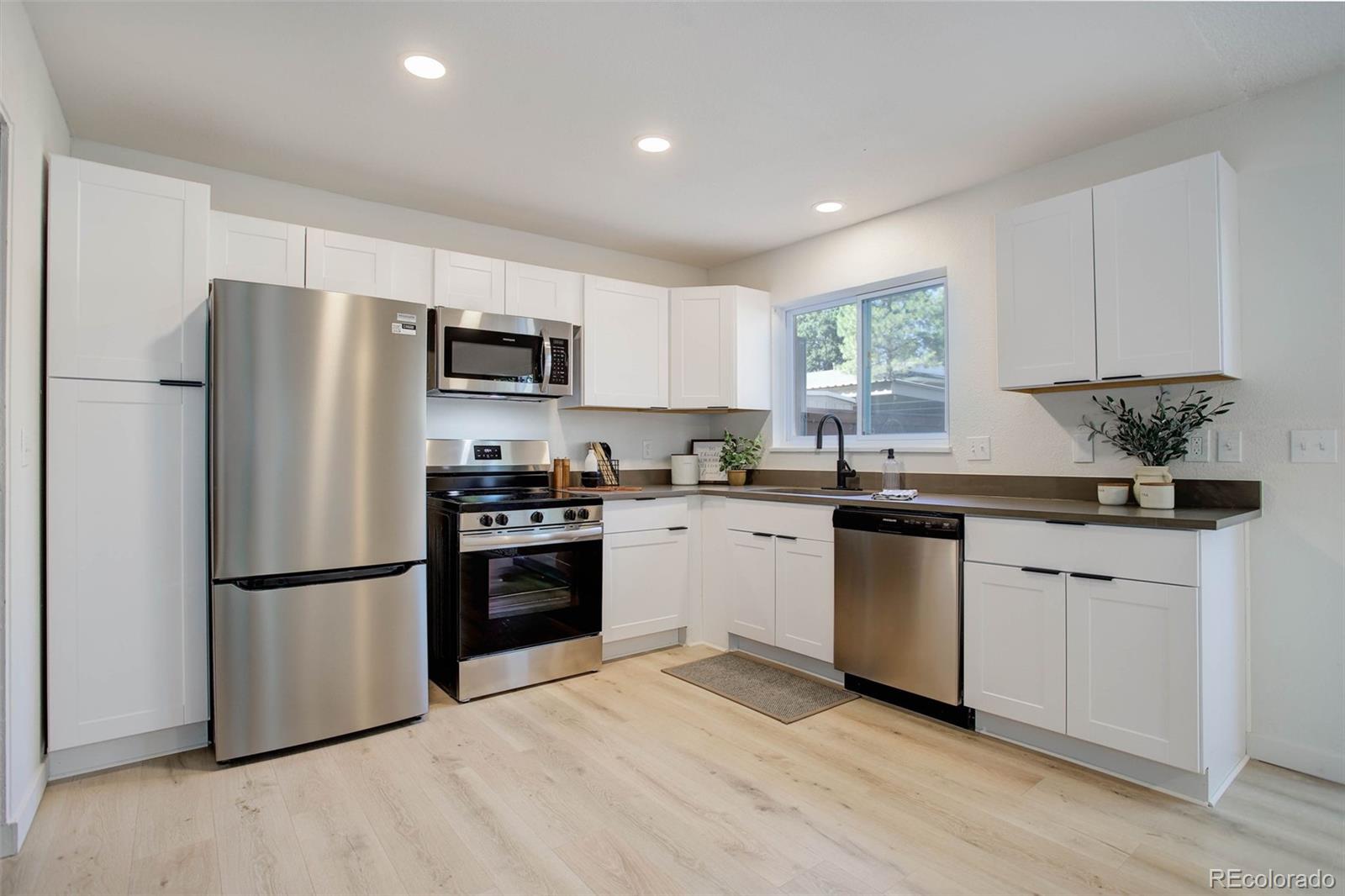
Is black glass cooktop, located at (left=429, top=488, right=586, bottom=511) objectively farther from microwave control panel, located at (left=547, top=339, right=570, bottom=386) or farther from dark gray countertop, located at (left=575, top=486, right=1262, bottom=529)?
microwave control panel, located at (left=547, top=339, right=570, bottom=386)

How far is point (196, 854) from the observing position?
6.22 feet

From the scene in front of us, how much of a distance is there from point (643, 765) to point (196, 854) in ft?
4.34

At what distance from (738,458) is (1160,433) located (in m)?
2.30

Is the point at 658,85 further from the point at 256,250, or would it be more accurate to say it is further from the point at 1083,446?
the point at 1083,446

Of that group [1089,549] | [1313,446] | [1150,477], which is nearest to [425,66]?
[1089,549]

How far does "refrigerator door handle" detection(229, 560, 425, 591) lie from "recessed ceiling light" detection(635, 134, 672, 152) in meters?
1.97

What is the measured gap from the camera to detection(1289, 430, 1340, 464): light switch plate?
2.32 meters

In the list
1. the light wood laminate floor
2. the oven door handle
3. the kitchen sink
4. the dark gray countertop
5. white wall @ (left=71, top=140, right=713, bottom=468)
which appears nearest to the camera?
the light wood laminate floor

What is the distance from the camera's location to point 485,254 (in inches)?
154

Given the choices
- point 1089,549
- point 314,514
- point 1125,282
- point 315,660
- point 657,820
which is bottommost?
point 657,820

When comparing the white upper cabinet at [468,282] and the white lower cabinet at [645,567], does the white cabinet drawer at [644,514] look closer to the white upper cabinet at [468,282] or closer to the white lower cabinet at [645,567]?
the white lower cabinet at [645,567]

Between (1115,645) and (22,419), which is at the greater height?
(22,419)

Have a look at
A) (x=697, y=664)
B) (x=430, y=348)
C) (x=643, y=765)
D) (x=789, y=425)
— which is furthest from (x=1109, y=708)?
(x=430, y=348)

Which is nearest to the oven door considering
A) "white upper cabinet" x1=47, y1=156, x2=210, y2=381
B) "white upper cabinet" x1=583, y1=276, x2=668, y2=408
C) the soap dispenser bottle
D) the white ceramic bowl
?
"white upper cabinet" x1=583, y1=276, x2=668, y2=408
